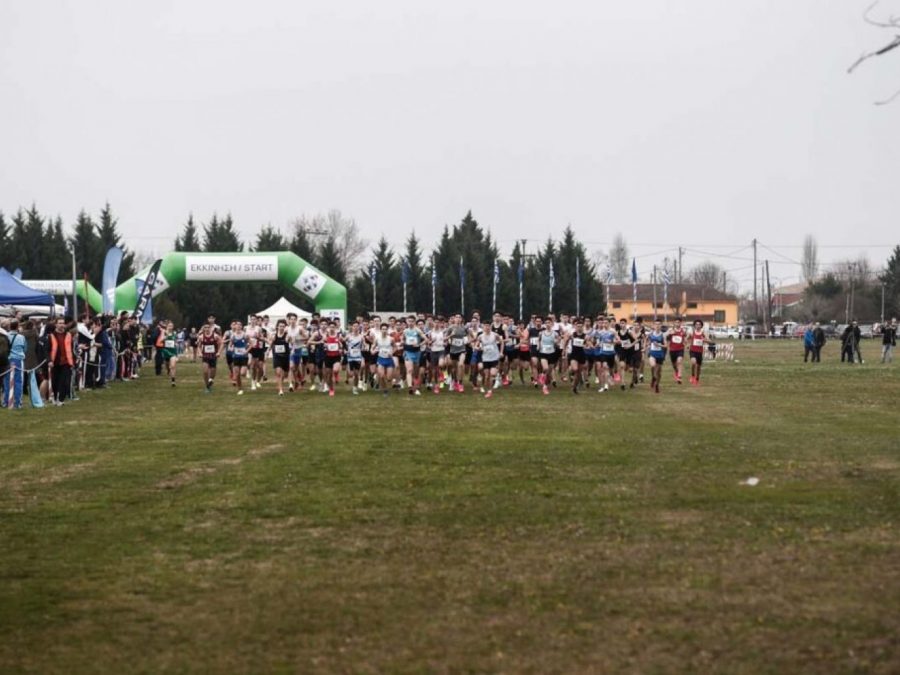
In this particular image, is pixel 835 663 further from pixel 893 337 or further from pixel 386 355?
pixel 893 337

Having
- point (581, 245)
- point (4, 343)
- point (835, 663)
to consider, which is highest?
point (581, 245)

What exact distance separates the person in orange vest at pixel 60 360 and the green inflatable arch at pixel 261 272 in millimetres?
29582

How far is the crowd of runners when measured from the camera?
33188mm

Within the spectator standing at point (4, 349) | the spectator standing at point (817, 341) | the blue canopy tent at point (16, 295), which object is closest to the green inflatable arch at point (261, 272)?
the blue canopy tent at point (16, 295)

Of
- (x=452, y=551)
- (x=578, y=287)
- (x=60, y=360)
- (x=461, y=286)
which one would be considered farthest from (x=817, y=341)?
(x=452, y=551)

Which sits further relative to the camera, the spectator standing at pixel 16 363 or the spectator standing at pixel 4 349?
the spectator standing at pixel 16 363

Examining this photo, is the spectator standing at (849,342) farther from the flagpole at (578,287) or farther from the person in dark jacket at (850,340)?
the flagpole at (578,287)

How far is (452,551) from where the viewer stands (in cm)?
1035

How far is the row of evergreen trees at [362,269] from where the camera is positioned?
9325 cm

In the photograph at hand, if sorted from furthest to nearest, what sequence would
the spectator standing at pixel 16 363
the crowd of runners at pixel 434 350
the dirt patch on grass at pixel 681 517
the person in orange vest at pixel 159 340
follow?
the person in orange vest at pixel 159 340 → the crowd of runners at pixel 434 350 → the spectator standing at pixel 16 363 → the dirt patch on grass at pixel 681 517

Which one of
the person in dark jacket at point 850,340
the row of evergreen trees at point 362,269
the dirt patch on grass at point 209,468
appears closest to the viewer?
the dirt patch on grass at point 209,468

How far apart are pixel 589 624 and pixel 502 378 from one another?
29845mm

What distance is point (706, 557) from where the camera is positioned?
9.87 m

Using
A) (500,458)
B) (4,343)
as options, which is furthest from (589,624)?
(4,343)
